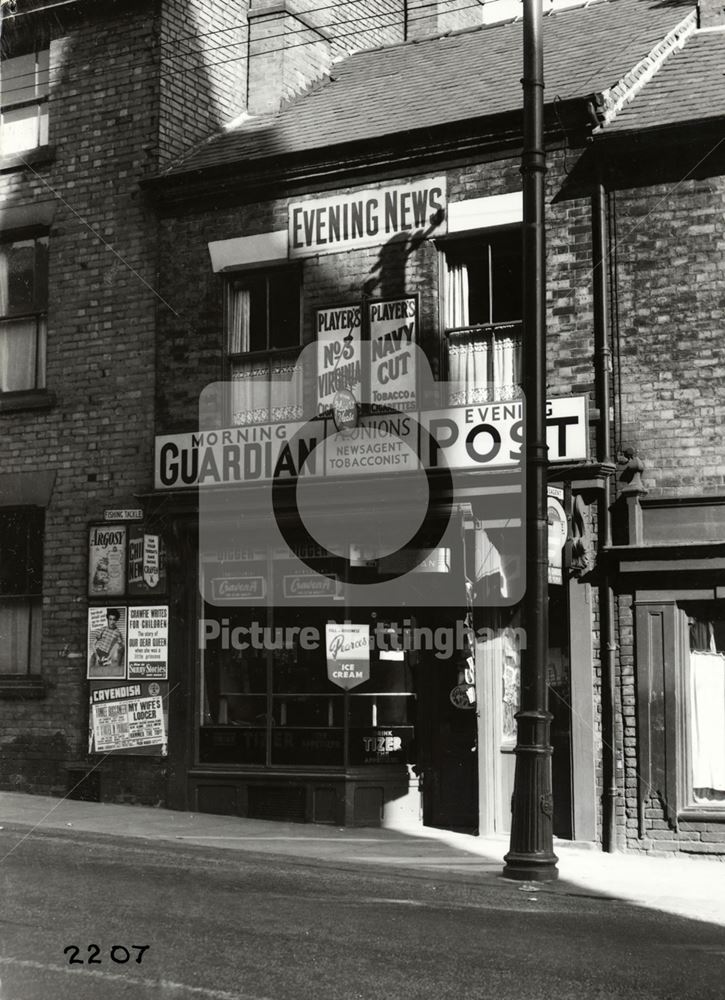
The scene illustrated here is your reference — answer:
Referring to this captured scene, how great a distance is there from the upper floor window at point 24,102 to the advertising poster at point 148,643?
20.2ft

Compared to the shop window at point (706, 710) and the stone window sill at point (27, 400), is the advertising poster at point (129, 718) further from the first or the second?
the shop window at point (706, 710)

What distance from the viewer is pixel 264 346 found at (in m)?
14.2

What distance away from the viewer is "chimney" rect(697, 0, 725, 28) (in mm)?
14500

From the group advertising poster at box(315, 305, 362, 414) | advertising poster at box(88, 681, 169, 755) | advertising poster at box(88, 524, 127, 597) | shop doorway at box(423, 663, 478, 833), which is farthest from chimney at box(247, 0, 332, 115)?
shop doorway at box(423, 663, 478, 833)

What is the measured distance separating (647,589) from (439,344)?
10.8 ft

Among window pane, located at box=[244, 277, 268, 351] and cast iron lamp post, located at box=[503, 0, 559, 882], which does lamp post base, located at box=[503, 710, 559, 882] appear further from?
window pane, located at box=[244, 277, 268, 351]

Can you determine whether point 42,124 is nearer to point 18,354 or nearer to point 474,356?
point 18,354

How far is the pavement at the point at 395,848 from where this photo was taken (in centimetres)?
946

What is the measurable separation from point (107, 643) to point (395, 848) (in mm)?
4448

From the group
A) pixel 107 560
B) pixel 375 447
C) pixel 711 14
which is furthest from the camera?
pixel 711 14

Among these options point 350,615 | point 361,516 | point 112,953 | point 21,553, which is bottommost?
point 112,953

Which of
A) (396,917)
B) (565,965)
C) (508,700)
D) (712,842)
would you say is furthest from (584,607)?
(565,965)

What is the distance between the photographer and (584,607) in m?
12.0

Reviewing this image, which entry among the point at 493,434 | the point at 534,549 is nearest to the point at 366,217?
the point at 493,434
